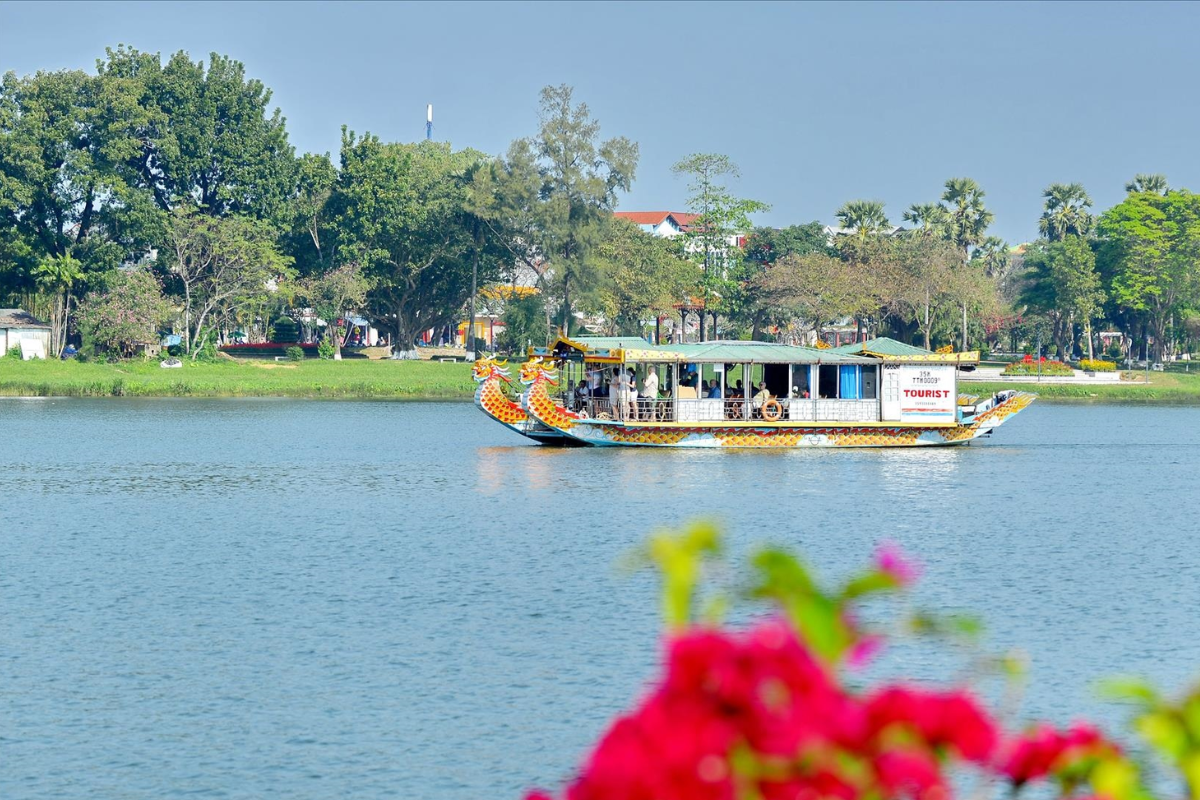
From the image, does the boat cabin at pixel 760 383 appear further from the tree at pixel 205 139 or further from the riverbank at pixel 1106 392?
the tree at pixel 205 139

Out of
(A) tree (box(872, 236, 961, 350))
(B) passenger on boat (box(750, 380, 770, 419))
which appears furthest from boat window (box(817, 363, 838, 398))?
(A) tree (box(872, 236, 961, 350))

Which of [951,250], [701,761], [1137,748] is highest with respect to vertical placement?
[951,250]

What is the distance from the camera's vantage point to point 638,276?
9238 cm

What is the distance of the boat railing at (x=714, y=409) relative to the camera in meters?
45.7

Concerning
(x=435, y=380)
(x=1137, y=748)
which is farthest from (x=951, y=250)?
(x=1137, y=748)

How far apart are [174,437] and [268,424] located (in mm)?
6771

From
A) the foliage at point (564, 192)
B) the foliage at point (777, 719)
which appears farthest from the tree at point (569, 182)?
the foliage at point (777, 719)

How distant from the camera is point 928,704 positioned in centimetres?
429

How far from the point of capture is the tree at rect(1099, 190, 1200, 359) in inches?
3718

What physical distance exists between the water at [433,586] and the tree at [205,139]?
42.3 m

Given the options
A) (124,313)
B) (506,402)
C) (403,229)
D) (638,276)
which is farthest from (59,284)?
(506,402)

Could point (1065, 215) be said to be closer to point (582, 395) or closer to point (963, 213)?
point (963, 213)

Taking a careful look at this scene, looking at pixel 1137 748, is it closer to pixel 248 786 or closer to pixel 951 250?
pixel 248 786

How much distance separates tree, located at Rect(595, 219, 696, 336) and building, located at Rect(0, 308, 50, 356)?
30.1 metres
